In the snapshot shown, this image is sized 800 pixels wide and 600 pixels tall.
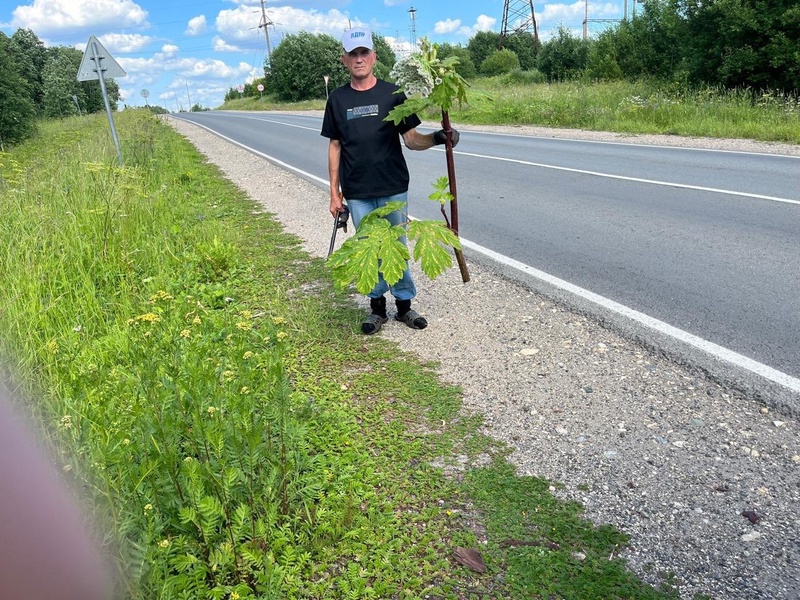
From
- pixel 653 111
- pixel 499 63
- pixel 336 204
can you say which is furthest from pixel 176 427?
pixel 499 63

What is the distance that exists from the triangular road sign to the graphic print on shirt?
9571 millimetres

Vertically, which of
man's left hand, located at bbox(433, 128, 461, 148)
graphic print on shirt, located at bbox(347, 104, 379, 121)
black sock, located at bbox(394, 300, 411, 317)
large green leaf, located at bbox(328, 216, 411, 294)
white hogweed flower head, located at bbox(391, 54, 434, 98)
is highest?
white hogweed flower head, located at bbox(391, 54, 434, 98)

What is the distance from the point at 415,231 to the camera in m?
3.64

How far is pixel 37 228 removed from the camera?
19.7 ft

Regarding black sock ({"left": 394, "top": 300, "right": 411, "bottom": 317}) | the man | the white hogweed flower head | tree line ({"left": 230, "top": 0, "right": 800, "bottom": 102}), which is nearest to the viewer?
the white hogweed flower head

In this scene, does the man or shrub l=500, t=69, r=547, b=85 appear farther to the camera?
shrub l=500, t=69, r=547, b=85

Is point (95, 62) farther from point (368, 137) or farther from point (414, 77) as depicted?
point (414, 77)

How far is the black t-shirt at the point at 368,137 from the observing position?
414 centimetres

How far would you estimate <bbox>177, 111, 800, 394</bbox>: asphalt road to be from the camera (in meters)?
4.47

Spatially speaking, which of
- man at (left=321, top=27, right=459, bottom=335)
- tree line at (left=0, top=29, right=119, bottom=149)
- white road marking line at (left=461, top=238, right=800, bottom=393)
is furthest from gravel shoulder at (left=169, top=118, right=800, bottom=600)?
tree line at (left=0, top=29, right=119, bottom=149)

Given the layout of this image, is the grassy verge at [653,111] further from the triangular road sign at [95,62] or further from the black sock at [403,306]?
the black sock at [403,306]

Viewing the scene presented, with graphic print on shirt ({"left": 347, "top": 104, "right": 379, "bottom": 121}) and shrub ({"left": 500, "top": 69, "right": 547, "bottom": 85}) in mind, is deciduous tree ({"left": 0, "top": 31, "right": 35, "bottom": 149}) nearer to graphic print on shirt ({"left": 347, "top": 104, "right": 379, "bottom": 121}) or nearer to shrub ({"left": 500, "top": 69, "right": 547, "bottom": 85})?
shrub ({"left": 500, "top": 69, "right": 547, "bottom": 85})

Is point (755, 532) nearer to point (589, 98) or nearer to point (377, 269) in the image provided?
point (377, 269)

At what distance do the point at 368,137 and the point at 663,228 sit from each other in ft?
13.5
